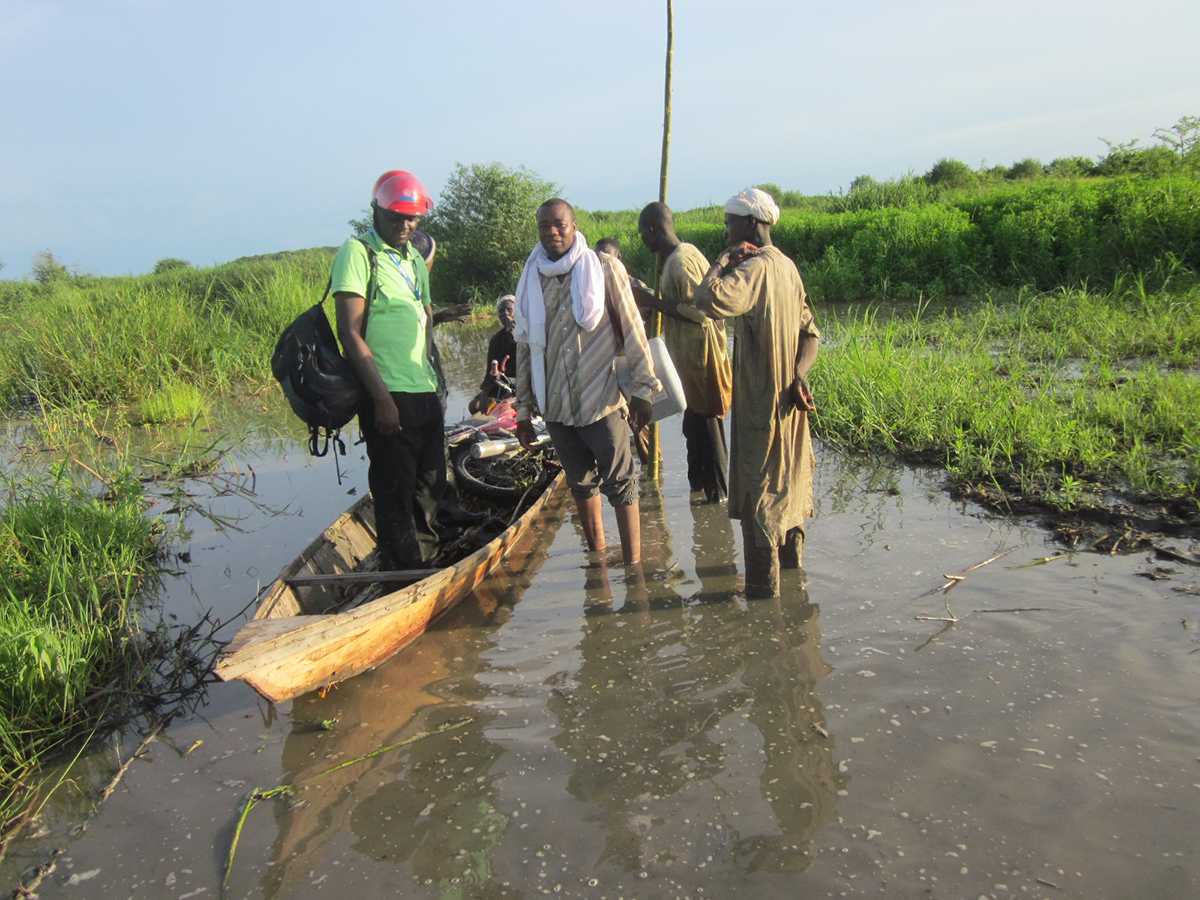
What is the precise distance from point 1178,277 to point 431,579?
9.34 metres

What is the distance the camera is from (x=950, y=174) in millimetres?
21484

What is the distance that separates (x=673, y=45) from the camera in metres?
5.84

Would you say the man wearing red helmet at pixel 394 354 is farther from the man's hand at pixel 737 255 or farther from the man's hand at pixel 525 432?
the man's hand at pixel 737 255

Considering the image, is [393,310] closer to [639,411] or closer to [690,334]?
[639,411]

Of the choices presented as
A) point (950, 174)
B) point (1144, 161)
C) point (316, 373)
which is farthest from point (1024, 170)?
point (316, 373)

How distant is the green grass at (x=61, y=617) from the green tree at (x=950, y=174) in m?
18.9

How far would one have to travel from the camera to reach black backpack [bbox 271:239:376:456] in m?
3.64

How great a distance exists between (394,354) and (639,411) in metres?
1.18

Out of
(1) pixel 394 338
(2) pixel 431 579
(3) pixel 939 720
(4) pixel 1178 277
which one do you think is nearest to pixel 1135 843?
(3) pixel 939 720

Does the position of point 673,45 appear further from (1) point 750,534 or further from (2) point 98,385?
(2) point 98,385

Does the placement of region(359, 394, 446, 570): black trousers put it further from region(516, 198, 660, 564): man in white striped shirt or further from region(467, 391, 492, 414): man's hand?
region(467, 391, 492, 414): man's hand

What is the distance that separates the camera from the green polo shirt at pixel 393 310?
11.7 ft

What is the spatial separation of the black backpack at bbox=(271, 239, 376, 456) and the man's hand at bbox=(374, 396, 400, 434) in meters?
0.13

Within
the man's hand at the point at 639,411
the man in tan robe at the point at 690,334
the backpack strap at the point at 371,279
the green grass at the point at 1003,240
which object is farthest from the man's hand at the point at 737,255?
the green grass at the point at 1003,240
